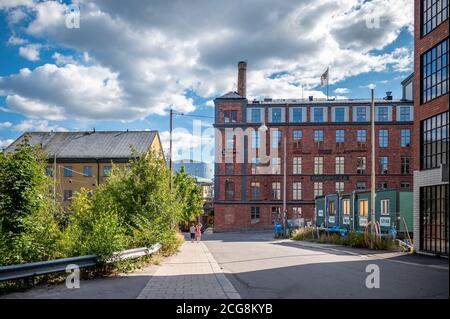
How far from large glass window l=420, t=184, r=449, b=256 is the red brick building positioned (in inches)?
1576

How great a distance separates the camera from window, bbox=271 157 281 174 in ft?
195

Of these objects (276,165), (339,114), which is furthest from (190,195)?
(339,114)

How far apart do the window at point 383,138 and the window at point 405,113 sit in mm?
→ 2818

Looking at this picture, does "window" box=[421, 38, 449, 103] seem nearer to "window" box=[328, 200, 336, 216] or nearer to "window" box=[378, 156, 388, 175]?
"window" box=[328, 200, 336, 216]

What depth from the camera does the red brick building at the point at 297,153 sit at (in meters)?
58.6

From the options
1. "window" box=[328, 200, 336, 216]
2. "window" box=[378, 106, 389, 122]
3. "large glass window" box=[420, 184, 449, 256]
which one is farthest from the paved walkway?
"window" box=[378, 106, 389, 122]

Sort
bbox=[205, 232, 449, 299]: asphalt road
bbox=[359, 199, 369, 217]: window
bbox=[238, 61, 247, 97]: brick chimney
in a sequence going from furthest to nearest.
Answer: bbox=[238, 61, 247, 97]: brick chimney → bbox=[359, 199, 369, 217]: window → bbox=[205, 232, 449, 299]: asphalt road

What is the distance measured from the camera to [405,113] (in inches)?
2302

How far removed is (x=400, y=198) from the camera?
907 inches

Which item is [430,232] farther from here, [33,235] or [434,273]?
[33,235]
